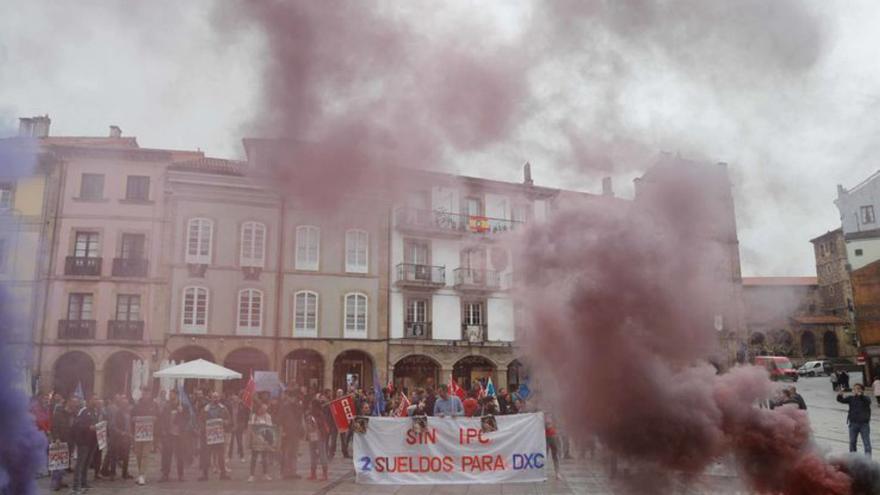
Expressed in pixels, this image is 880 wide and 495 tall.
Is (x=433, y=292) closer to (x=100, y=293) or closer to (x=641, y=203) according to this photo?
(x=100, y=293)

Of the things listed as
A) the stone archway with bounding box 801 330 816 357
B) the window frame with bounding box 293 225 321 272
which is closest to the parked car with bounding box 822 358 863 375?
the stone archway with bounding box 801 330 816 357

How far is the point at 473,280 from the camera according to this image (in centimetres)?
3544

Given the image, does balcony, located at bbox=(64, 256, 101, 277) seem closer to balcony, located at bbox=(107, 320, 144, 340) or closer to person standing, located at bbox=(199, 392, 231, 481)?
balcony, located at bbox=(107, 320, 144, 340)

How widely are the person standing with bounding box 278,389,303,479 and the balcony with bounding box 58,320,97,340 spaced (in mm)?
19074

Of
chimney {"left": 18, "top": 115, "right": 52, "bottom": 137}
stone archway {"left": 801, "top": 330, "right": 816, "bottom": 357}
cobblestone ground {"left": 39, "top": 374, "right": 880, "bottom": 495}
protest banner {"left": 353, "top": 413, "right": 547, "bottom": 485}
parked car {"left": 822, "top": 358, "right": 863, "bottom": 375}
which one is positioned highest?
chimney {"left": 18, "top": 115, "right": 52, "bottom": 137}

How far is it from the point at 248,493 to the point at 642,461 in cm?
811

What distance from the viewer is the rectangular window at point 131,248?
1166 inches

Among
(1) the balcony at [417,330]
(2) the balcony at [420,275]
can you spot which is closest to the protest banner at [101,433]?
(2) the balcony at [420,275]

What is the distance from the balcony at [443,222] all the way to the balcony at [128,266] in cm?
1212

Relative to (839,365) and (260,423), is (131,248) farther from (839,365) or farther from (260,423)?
(839,365)

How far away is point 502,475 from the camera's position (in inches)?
541

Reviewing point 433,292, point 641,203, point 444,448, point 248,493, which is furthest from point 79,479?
point 433,292

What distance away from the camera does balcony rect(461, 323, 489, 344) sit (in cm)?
3612

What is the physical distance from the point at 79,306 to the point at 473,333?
19.9 m
